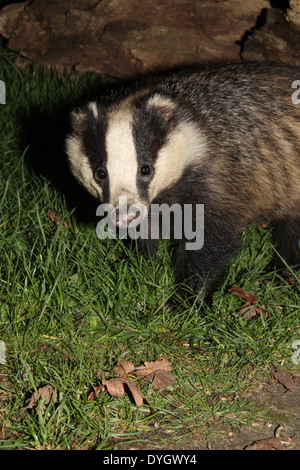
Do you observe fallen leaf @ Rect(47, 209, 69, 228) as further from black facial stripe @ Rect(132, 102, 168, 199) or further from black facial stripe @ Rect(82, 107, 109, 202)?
black facial stripe @ Rect(132, 102, 168, 199)

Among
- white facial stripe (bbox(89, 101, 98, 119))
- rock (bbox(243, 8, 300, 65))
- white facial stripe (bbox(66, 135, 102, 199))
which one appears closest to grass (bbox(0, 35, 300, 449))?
white facial stripe (bbox(66, 135, 102, 199))

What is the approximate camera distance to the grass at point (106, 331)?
291cm

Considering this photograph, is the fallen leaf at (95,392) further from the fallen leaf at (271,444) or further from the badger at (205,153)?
the badger at (205,153)

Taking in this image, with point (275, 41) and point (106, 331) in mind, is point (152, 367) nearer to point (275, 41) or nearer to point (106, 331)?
point (106, 331)

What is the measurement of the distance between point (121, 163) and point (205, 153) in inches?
24.8

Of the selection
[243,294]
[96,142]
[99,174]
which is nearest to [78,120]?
[96,142]

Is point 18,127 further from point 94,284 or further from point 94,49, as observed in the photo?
point 94,284

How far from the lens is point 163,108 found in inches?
142

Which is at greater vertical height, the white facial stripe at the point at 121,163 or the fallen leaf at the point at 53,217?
the white facial stripe at the point at 121,163

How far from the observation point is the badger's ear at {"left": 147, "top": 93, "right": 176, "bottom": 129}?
3568mm

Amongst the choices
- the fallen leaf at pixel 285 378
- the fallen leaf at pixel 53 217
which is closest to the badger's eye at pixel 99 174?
the fallen leaf at pixel 53 217

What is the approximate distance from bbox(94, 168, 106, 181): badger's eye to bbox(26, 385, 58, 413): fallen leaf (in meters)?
1.26

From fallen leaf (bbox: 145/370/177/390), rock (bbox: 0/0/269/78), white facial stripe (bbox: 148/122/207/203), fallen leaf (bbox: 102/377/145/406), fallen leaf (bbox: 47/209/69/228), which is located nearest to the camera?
fallen leaf (bbox: 102/377/145/406)

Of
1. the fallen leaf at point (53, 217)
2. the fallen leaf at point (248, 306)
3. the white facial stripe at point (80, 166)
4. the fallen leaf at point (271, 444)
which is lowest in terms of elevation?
the fallen leaf at point (271, 444)
